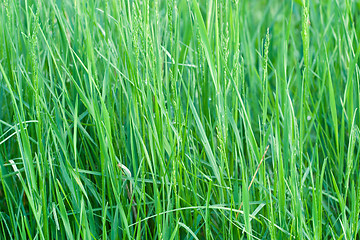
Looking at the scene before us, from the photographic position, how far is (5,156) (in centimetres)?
110

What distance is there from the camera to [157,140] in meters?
0.89

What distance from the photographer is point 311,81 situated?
4.60 feet

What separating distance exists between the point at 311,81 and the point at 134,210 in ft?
2.39

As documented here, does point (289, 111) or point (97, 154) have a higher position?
point (289, 111)

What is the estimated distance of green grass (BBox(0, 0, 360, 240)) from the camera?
0.85 meters

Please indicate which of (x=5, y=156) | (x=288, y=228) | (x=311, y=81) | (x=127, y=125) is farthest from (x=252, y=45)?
(x=5, y=156)

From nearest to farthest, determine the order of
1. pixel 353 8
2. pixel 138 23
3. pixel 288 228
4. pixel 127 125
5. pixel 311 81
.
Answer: pixel 138 23 → pixel 288 228 → pixel 127 125 → pixel 311 81 → pixel 353 8

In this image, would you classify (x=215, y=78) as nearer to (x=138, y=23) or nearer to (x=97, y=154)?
(x=138, y=23)

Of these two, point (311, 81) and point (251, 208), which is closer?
point (251, 208)

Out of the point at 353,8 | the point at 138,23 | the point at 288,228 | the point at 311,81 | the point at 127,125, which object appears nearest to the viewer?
the point at 138,23

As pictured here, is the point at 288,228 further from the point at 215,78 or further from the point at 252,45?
the point at 252,45

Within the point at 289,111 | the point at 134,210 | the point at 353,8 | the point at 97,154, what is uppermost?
the point at 353,8

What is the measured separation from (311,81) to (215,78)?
2.07ft

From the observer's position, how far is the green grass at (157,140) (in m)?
0.85
